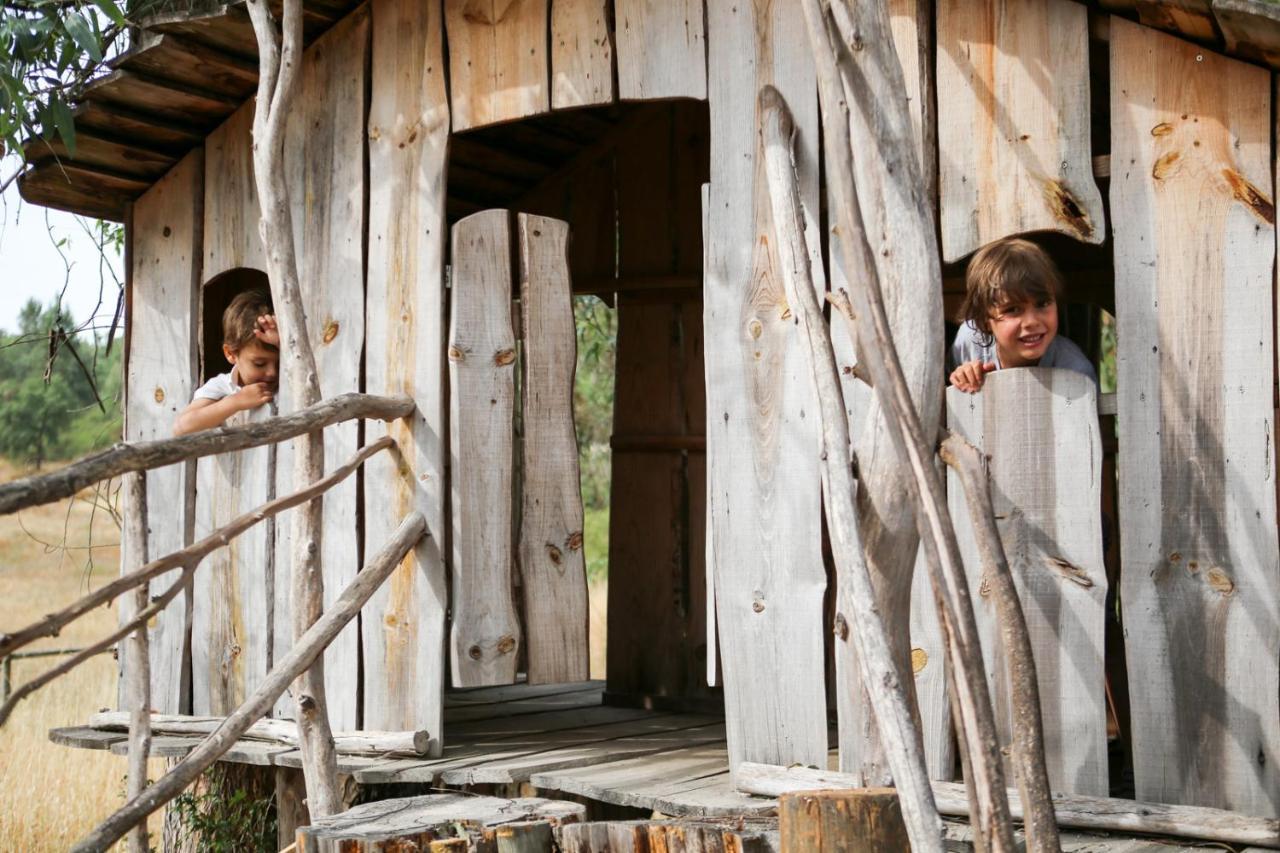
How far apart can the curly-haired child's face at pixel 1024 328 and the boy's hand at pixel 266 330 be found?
308 centimetres

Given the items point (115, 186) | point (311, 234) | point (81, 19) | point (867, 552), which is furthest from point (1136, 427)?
point (115, 186)

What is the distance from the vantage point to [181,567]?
187 inches

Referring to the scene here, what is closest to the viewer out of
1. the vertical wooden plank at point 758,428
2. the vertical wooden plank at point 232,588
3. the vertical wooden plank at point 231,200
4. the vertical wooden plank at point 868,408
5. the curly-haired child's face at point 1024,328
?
the vertical wooden plank at point 868,408

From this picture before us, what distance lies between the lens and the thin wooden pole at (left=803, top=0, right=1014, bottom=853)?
3.29 meters

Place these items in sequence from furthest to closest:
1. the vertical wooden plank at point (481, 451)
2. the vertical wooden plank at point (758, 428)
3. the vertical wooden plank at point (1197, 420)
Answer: the vertical wooden plank at point (481, 451)
the vertical wooden plank at point (758, 428)
the vertical wooden plank at point (1197, 420)

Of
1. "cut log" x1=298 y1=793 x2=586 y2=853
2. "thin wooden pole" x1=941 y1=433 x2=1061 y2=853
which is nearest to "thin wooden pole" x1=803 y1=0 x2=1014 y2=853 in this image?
"thin wooden pole" x1=941 y1=433 x2=1061 y2=853

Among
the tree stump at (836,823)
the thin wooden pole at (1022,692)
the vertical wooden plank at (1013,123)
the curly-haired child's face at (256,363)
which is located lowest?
the tree stump at (836,823)

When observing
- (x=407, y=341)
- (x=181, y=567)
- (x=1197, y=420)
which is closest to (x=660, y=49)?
(x=407, y=341)

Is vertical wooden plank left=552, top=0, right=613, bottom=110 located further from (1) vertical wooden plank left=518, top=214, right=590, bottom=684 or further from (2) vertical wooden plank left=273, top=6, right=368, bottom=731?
(2) vertical wooden plank left=273, top=6, right=368, bottom=731

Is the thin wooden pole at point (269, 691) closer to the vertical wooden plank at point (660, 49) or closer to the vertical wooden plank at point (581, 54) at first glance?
the vertical wooden plank at point (581, 54)

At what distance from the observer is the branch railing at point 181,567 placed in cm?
356

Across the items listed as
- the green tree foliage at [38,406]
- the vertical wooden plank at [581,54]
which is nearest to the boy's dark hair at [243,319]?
the vertical wooden plank at [581,54]

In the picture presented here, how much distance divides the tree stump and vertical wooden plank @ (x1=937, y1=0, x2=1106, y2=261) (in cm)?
193

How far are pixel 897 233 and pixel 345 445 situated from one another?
2.63m
